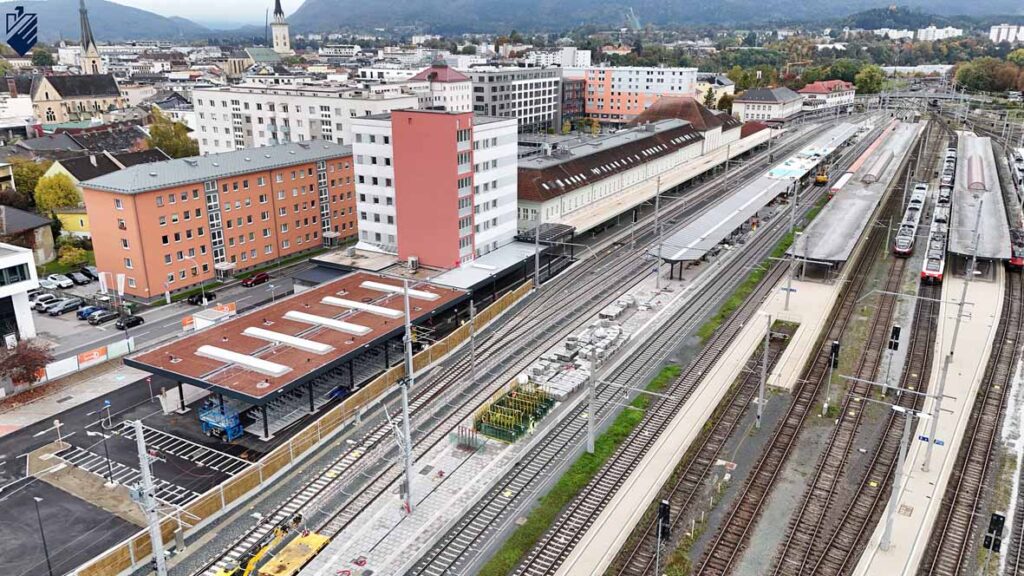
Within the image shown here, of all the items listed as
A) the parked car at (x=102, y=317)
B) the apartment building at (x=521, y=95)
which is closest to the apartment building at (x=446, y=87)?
the apartment building at (x=521, y=95)

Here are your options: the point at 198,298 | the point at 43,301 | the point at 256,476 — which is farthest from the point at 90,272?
the point at 256,476

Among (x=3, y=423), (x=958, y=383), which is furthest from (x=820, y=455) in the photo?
(x=3, y=423)

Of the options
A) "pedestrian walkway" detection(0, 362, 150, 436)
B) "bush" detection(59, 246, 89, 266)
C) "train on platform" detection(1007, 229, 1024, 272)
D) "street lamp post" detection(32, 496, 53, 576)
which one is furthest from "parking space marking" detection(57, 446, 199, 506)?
"train on platform" detection(1007, 229, 1024, 272)

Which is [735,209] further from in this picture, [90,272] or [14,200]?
[14,200]

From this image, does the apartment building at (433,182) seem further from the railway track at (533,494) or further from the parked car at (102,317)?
the railway track at (533,494)

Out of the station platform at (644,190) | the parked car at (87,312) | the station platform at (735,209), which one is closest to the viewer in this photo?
the parked car at (87,312)
